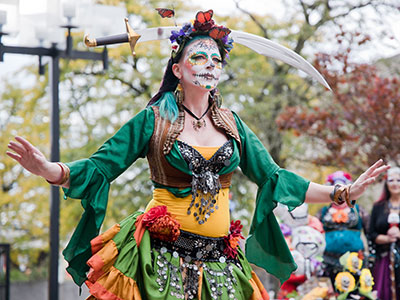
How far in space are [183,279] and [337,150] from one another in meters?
6.32

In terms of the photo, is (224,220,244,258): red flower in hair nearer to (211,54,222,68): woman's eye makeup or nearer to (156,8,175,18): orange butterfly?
(211,54,222,68): woman's eye makeup

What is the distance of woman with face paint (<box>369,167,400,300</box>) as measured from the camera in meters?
7.17

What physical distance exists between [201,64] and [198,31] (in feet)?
0.63

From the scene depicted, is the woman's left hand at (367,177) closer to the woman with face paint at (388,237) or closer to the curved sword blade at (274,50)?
the curved sword blade at (274,50)

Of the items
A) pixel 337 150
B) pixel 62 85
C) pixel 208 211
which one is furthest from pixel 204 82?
pixel 62 85

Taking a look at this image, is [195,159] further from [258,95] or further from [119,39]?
[258,95]

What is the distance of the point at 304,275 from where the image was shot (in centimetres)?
684

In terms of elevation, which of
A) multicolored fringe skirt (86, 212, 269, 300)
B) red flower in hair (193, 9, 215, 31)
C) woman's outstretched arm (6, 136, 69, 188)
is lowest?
multicolored fringe skirt (86, 212, 269, 300)

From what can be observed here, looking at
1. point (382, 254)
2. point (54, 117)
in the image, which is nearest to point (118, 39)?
point (54, 117)

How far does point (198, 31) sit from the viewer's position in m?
3.61

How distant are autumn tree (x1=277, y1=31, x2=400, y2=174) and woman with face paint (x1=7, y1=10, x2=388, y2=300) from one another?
533cm

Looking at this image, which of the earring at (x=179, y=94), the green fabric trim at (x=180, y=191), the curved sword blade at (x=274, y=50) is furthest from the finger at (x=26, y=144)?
the curved sword blade at (x=274, y=50)

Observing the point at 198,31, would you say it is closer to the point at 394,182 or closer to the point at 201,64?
the point at 201,64

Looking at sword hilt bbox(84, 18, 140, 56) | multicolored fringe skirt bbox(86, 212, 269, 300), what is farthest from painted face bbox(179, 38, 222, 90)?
multicolored fringe skirt bbox(86, 212, 269, 300)
